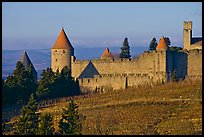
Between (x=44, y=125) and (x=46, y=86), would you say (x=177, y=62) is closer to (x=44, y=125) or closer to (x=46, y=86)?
(x=46, y=86)

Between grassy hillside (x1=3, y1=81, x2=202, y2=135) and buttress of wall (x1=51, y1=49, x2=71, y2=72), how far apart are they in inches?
486

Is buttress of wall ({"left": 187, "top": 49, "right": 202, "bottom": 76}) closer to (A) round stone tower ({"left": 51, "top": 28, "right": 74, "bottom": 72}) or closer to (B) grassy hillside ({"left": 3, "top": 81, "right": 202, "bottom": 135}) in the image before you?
(B) grassy hillside ({"left": 3, "top": 81, "right": 202, "bottom": 135})

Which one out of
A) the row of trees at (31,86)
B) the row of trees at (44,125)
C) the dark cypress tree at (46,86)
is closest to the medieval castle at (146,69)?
the row of trees at (31,86)

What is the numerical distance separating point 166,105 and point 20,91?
1051 centimetres

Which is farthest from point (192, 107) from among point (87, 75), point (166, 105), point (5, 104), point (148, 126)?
point (87, 75)

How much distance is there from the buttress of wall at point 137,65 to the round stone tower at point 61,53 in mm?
3710

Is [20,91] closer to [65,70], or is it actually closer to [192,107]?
[65,70]

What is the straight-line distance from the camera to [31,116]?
23.1 meters

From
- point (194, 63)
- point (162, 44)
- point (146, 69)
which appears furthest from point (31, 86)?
point (162, 44)

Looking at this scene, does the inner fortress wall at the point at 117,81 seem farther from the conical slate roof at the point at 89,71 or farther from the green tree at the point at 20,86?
the green tree at the point at 20,86

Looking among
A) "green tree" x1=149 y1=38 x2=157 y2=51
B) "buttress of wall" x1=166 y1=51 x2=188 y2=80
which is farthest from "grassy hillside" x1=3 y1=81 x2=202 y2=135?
"green tree" x1=149 y1=38 x2=157 y2=51

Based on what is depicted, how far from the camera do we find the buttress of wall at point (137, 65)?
42.7 metres

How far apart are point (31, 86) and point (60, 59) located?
12.8 m

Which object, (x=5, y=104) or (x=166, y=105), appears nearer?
(x=166, y=105)
